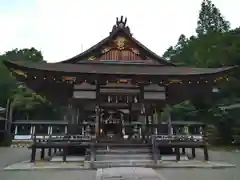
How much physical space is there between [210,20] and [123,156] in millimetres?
56533

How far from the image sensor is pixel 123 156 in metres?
12.9

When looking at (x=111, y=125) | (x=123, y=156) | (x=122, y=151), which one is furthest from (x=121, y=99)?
(x=123, y=156)

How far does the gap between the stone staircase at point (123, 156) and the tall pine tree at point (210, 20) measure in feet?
174

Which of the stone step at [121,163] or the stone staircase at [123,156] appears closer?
the stone step at [121,163]

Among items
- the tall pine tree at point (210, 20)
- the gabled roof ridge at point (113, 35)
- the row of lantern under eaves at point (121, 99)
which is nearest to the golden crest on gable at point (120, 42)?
the gabled roof ridge at point (113, 35)

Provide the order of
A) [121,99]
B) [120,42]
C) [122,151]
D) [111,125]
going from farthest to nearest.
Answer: [111,125], [120,42], [121,99], [122,151]

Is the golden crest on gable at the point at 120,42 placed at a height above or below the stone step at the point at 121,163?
above

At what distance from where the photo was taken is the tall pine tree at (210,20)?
201 feet

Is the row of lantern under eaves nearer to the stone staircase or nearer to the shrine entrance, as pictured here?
the shrine entrance

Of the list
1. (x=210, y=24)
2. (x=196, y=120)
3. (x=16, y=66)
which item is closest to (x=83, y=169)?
(x=16, y=66)

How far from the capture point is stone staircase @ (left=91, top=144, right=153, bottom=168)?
473 inches

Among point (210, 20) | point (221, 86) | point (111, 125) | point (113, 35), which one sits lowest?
point (111, 125)

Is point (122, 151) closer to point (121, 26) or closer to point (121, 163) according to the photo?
point (121, 163)

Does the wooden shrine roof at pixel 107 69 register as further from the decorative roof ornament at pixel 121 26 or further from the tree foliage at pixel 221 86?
the tree foliage at pixel 221 86
